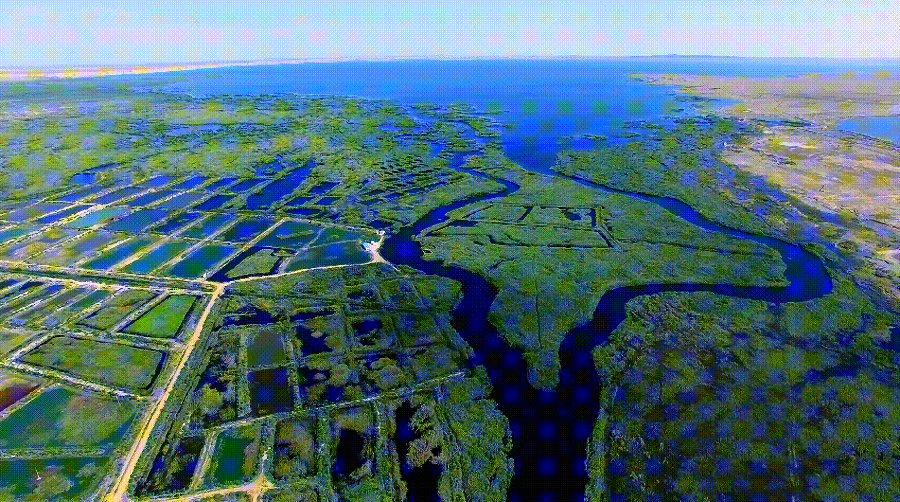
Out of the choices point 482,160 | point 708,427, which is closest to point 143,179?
point 482,160

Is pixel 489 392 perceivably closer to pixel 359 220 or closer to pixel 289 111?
pixel 359 220

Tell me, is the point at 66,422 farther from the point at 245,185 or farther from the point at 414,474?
the point at 245,185

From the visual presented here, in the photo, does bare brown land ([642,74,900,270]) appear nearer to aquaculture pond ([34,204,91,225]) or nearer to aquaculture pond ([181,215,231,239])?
aquaculture pond ([181,215,231,239])

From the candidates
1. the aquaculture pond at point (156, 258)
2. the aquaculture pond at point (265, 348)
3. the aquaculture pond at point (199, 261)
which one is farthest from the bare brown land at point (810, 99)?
the aquaculture pond at point (156, 258)

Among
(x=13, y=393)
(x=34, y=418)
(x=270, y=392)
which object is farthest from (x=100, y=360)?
(x=270, y=392)

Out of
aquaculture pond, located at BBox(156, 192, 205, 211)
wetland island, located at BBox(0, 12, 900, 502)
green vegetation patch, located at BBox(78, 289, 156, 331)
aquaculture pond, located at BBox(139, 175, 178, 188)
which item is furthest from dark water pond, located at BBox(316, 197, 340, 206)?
aquaculture pond, located at BBox(139, 175, 178, 188)

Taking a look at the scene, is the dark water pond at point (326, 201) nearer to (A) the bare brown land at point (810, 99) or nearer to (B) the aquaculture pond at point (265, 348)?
(B) the aquaculture pond at point (265, 348)
